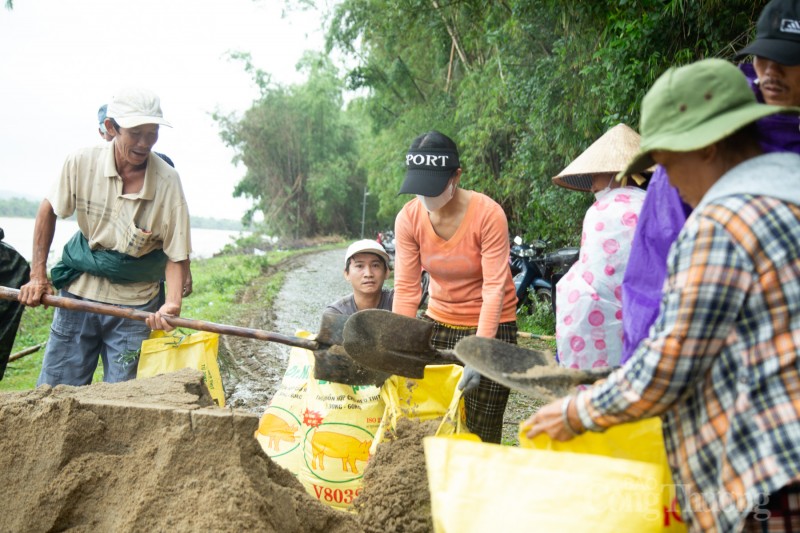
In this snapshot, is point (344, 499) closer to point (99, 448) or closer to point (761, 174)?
point (99, 448)

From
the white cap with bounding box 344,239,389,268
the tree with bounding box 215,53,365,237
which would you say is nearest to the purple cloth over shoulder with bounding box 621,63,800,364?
the white cap with bounding box 344,239,389,268

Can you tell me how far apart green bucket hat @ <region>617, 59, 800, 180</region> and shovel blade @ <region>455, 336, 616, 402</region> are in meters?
0.67

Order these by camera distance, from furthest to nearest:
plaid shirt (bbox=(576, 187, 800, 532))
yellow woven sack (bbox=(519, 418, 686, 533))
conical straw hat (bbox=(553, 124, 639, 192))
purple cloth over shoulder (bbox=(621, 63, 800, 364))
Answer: conical straw hat (bbox=(553, 124, 639, 192)) → purple cloth over shoulder (bbox=(621, 63, 800, 364)) → yellow woven sack (bbox=(519, 418, 686, 533)) → plaid shirt (bbox=(576, 187, 800, 532))

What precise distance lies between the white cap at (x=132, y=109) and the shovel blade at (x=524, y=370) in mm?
2068

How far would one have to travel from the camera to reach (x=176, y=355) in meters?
3.52

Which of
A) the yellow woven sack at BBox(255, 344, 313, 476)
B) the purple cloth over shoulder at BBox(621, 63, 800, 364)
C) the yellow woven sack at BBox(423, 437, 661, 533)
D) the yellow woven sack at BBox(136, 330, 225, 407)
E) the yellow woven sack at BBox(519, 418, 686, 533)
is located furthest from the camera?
the yellow woven sack at BBox(136, 330, 225, 407)

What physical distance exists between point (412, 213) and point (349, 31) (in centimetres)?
1344

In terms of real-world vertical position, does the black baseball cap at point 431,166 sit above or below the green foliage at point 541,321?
above

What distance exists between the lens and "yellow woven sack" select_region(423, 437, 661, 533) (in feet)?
5.29

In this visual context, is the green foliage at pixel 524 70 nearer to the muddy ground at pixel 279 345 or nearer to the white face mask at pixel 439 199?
the muddy ground at pixel 279 345

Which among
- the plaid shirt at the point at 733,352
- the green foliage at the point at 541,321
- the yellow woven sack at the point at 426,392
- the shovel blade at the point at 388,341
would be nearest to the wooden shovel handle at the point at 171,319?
the shovel blade at the point at 388,341

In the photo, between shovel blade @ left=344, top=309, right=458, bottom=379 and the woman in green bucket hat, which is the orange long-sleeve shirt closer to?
shovel blade @ left=344, top=309, right=458, bottom=379

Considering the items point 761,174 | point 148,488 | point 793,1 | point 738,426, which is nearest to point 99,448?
point 148,488

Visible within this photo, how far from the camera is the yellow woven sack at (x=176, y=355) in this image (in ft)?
11.5
